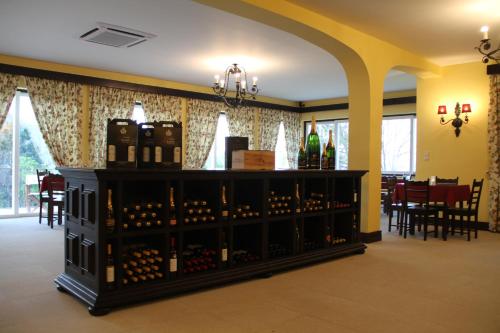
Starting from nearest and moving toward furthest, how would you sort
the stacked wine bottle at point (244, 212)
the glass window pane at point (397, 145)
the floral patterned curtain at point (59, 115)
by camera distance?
the stacked wine bottle at point (244, 212), the floral patterned curtain at point (59, 115), the glass window pane at point (397, 145)

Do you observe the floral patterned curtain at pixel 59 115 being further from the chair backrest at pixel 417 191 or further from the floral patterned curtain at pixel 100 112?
the chair backrest at pixel 417 191

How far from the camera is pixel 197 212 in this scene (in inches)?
145

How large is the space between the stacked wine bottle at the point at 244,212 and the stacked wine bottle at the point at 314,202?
0.75 meters

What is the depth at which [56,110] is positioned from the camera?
8.16 metres

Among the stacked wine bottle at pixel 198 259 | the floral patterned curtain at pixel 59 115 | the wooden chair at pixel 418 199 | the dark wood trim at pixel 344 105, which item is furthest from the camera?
the dark wood trim at pixel 344 105

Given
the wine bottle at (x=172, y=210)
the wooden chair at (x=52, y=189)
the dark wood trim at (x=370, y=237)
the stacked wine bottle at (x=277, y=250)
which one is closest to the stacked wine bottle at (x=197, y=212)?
the wine bottle at (x=172, y=210)

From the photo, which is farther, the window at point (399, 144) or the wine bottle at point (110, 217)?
the window at point (399, 144)

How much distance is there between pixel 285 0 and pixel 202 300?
319cm

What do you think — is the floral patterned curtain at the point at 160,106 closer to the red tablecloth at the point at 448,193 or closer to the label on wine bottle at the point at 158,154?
the red tablecloth at the point at 448,193

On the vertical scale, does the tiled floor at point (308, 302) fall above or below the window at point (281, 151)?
below

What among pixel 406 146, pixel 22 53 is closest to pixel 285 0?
pixel 22 53

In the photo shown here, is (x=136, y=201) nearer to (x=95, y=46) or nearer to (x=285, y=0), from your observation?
(x=285, y=0)

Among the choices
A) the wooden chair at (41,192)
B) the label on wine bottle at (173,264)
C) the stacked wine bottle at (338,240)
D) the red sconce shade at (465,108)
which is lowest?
the stacked wine bottle at (338,240)

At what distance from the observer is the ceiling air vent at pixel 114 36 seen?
19.1ft
